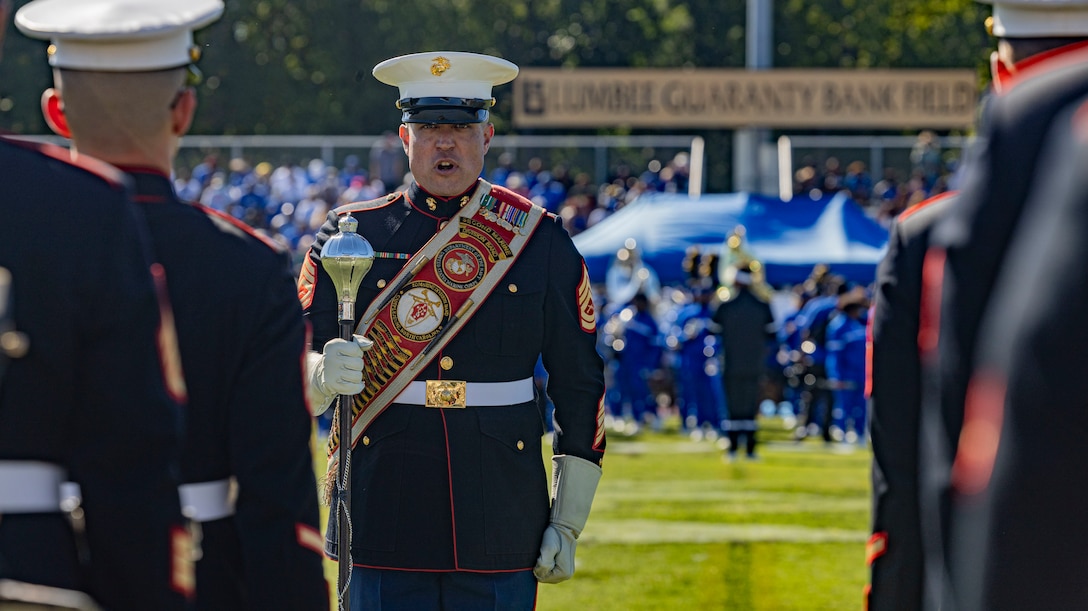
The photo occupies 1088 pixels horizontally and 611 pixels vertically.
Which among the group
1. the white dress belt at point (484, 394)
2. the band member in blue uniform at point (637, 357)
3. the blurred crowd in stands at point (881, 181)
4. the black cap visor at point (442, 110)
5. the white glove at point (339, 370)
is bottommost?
the band member in blue uniform at point (637, 357)

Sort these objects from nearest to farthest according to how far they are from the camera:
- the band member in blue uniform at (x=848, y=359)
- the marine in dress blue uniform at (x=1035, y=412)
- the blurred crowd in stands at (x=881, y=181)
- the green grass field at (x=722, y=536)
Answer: the marine in dress blue uniform at (x=1035, y=412), the green grass field at (x=722, y=536), the band member in blue uniform at (x=848, y=359), the blurred crowd in stands at (x=881, y=181)

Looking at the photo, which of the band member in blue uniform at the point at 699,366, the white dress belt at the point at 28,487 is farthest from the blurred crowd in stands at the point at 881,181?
the white dress belt at the point at 28,487

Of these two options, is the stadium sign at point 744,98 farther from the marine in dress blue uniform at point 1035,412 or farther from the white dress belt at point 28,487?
the marine in dress blue uniform at point 1035,412

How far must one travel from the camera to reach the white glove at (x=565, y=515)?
16.9 ft

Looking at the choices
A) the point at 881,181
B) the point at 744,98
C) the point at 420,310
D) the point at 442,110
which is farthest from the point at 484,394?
the point at 744,98

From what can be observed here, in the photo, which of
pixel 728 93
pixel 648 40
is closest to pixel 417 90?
pixel 728 93

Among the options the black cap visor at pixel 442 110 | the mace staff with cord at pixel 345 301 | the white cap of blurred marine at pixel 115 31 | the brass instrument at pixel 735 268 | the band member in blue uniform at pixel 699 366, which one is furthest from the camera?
the band member in blue uniform at pixel 699 366

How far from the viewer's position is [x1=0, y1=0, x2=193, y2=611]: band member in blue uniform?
271cm

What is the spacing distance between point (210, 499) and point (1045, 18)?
1.69 m

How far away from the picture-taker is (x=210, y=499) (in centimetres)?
Result: 341

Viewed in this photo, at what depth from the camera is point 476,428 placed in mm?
5133

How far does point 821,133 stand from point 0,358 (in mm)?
48004

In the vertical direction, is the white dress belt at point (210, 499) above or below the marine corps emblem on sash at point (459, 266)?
below

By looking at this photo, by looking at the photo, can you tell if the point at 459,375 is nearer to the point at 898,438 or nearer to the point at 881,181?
the point at 898,438
